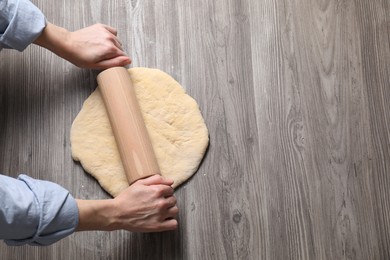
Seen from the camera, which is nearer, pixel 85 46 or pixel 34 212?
pixel 34 212

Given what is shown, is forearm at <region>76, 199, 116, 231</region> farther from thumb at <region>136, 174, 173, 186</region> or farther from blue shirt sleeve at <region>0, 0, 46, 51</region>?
blue shirt sleeve at <region>0, 0, 46, 51</region>

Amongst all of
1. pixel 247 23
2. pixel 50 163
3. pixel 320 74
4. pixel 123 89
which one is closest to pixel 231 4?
pixel 247 23

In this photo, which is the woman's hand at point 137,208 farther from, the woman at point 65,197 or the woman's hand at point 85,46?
the woman's hand at point 85,46

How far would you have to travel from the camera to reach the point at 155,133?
1.11m

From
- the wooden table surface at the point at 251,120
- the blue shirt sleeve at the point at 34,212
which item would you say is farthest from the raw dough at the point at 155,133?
the blue shirt sleeve at the point at 34,212

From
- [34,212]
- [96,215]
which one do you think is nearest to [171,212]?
[96,215]

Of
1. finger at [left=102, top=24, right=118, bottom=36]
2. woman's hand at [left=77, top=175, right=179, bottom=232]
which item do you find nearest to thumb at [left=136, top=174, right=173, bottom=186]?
woman's hand at [left=77, top=175, right=179, bottom=232]

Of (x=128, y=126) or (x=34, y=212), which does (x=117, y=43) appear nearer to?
(x=128, y=126)

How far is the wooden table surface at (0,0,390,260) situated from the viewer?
1.10m

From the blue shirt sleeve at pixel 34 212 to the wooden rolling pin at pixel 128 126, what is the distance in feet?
0.56

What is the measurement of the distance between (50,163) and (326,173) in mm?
759

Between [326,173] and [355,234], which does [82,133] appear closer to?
[326,173]

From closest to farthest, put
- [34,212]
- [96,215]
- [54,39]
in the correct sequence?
[34,212], [96,215], [54,39]

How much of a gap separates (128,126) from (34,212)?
300 millimetres
